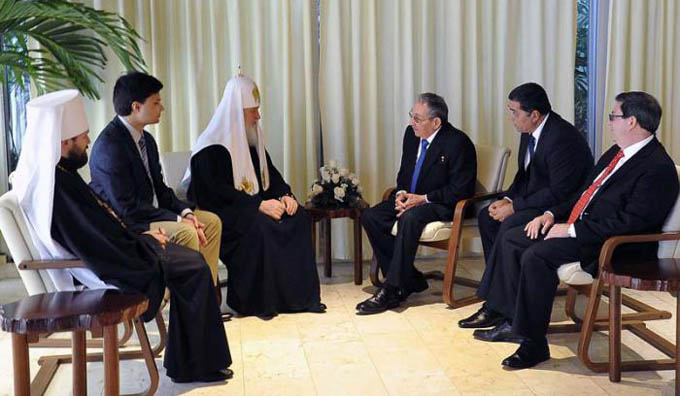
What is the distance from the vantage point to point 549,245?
4.36m

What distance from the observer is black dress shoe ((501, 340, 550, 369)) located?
4.25 meters

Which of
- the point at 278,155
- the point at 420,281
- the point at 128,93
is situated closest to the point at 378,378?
the point at 420,281

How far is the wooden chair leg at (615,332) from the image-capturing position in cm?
397

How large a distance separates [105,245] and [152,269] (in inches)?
11.1

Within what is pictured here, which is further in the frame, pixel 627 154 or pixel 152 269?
pixel 627 154

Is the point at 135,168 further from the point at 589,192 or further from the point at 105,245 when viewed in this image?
the point at 589,192

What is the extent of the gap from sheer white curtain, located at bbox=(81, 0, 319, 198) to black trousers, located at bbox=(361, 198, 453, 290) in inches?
38.2

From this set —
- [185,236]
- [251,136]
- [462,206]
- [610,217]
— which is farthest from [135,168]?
[610,217]

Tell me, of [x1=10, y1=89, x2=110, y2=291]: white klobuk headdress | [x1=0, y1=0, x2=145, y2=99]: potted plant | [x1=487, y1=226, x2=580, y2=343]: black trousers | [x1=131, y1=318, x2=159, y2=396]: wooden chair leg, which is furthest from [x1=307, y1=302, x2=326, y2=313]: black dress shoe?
[x1=10, y1=89, x2=110, y2=291]: white klobuk headdress

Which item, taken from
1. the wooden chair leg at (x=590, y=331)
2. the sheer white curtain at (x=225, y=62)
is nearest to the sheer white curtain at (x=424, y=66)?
the sheer white curtain at (x=225, y=62)

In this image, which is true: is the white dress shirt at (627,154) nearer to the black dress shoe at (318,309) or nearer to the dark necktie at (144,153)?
the black dress shoe at (318,309)

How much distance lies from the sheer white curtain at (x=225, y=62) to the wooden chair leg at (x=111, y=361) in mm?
2993

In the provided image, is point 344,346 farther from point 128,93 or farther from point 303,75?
point 303,75

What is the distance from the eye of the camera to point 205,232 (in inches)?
201
